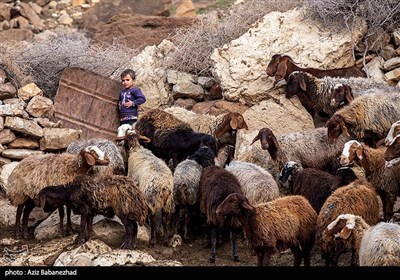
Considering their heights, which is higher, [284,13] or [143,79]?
[284,13]

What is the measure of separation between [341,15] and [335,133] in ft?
12.0

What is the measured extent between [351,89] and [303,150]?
5.92ft

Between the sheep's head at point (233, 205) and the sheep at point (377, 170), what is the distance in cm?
197

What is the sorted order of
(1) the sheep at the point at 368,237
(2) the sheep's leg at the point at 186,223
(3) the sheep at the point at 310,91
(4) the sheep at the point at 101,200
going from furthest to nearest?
(3) the sheep at the point at 310,91 < (2) the sheep's leg at the point at 186,223 < (4) the sheep at the point at 101,200 < (1) the sheep at the point at 368,237

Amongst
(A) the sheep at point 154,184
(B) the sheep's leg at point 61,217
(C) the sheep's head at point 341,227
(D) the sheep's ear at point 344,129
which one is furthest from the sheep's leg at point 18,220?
(D) the sheep's ear at point 344,129

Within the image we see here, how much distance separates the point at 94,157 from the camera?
14.3 metres

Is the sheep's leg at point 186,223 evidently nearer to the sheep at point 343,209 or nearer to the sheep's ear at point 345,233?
the sheep at point 343,209

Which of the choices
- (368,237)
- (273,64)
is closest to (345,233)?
(368,237)

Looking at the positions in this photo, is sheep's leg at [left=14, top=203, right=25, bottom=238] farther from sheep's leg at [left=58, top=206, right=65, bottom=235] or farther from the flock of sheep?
sheep's leg at [left=58, top=206, right=65, bottom=235]

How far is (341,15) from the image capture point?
60.3 ft

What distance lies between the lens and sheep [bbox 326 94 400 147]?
1546 cm

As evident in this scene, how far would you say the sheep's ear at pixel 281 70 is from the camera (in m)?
17.3
